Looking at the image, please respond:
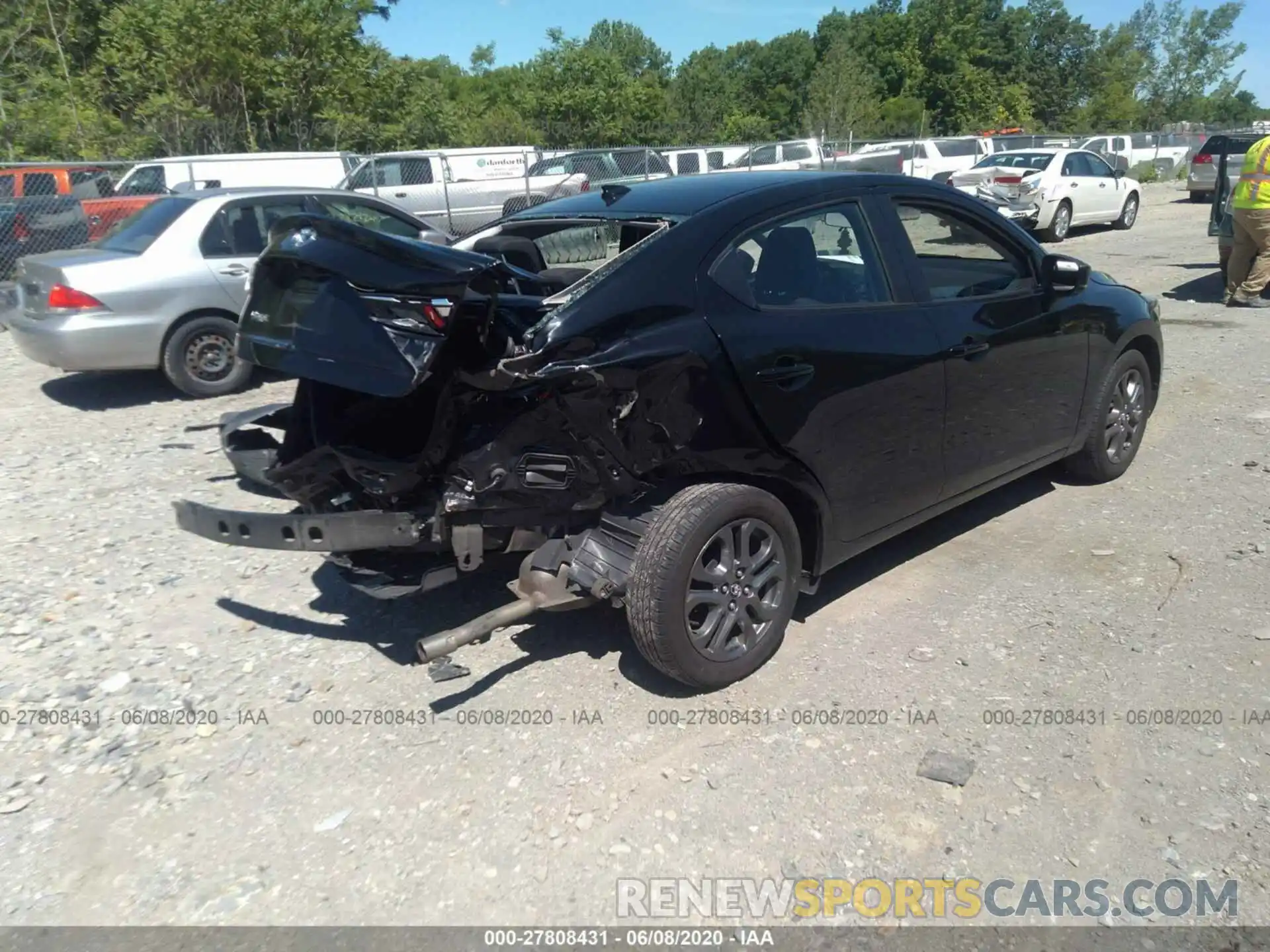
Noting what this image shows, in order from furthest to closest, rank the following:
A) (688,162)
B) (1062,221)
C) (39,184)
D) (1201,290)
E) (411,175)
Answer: (688,162)
(1062,221)
(411,175)
(39,184)
(1201,290)

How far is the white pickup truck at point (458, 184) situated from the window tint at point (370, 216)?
812cm

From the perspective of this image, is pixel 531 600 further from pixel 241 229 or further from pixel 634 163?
pixel 634 163

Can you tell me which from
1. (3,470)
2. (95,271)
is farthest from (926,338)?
(95,271)

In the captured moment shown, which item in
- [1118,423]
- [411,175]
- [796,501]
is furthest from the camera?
[411,175]

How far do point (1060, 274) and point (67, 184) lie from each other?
595 inches

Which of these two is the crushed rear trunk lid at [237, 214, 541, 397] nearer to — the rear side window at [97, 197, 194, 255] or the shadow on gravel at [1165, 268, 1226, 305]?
the rear side window at [97, 197, 194, 255]

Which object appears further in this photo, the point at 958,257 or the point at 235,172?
the point at 235,172

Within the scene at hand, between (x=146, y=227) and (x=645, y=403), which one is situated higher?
(x=146, y=227)

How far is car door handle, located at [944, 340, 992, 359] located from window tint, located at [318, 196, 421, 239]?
19.3 feet

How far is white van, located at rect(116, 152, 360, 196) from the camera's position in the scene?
15.6 m

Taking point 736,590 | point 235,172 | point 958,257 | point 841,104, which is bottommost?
point 736,590

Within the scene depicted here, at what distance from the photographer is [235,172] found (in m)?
16.7

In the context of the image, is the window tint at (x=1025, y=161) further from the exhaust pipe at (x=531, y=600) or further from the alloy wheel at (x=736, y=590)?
the exhaust pipe at (x=531, y=600)

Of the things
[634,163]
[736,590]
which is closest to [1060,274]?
[736,590]
